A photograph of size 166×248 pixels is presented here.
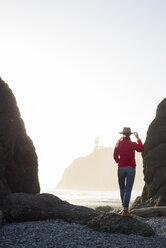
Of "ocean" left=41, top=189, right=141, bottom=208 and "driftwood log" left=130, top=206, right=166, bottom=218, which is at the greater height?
"driftwood log" left=130, top=206, right=166, bottom=218

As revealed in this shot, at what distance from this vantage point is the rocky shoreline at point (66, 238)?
11133 mm

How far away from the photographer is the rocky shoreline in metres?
11.1

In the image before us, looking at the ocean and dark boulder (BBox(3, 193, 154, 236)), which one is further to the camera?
the ocean

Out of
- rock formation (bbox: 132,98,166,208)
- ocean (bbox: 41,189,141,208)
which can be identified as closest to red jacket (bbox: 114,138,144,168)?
rock formation (bbox: 132,98,166,208)

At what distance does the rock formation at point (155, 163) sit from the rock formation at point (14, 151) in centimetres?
1026

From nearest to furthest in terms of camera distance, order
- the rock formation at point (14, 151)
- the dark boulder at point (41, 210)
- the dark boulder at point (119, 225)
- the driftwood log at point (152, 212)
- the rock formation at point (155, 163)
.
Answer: the dark boulder at point (119, 225), the dark boulder at point (41, 210), the driftwood log at point (152, 212), the rock formation at point (14, 151), the rock formation at point (155, 163)

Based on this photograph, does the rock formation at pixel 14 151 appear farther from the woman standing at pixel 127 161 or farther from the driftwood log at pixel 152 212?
the woman standing at pixel 127 161

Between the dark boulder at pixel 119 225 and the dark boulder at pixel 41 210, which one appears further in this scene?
the dark boulder at pixel 41 210

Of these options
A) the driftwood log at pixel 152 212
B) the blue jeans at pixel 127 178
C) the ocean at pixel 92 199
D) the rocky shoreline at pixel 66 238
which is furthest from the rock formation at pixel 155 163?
the ocean at pixel 92 199

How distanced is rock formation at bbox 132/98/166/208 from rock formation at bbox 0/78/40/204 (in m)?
10.3

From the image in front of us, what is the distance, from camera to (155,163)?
28.8 metres

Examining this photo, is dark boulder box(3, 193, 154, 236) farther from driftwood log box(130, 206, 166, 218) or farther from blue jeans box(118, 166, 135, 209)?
driftwood log box(130, 206, 166, 218)

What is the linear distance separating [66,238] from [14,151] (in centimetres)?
1572

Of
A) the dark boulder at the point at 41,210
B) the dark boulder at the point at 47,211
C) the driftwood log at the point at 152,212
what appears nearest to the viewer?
the dark boulder at the point at 47,211
